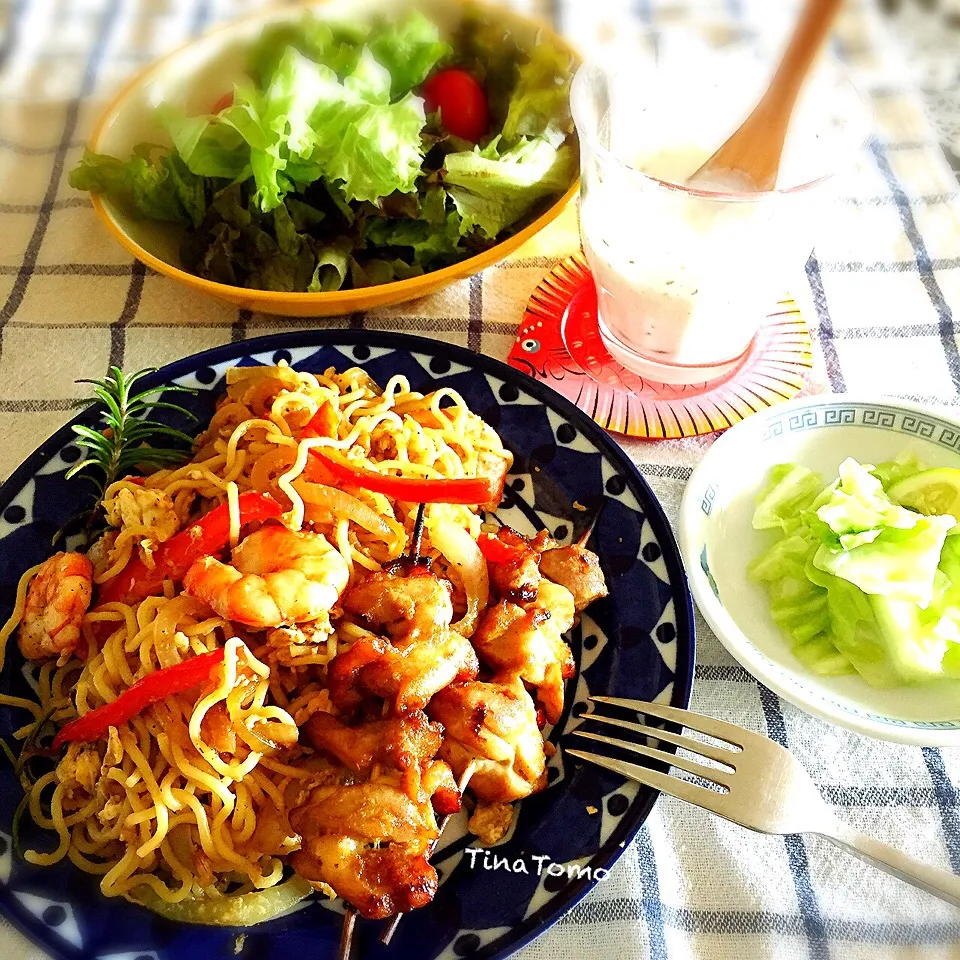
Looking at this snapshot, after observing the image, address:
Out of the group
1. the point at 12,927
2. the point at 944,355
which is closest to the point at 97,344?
the point at 12,927

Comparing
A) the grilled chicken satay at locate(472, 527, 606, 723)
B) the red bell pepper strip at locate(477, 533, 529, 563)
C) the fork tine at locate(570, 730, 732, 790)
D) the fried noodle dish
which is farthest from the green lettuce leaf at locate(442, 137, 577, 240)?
the fork tine at locate(570, 730, 732, 790)

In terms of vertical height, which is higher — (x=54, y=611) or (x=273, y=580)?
(x=273, y=580)

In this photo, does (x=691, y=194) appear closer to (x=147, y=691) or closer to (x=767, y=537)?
(x=767, y=537)

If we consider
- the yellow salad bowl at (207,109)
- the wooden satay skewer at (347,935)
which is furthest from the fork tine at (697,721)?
the yellow salad bowl at (207,109)

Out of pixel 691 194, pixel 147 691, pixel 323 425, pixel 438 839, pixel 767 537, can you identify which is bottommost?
pixel 438 839

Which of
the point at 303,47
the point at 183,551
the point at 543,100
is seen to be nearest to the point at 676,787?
the point at 183,551

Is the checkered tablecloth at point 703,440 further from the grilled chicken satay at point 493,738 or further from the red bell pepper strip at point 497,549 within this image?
the red bell pepper strip at point 497,549

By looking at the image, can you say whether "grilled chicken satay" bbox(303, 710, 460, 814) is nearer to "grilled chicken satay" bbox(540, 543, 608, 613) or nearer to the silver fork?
the silver fork
